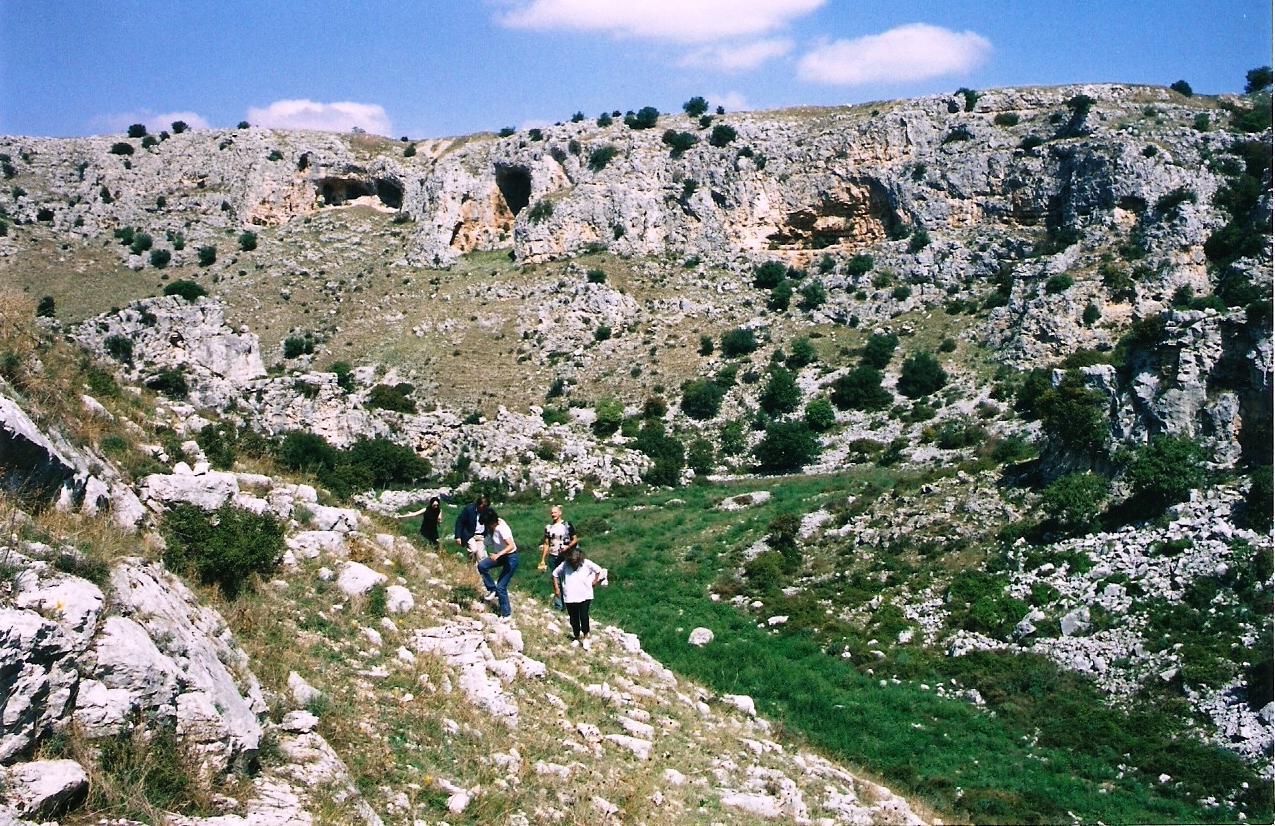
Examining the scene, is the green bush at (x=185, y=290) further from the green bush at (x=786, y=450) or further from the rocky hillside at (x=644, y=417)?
the green bush at (x=786, y=450)

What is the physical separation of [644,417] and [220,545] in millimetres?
39388

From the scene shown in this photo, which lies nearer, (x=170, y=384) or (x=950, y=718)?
(x=950, y=718)

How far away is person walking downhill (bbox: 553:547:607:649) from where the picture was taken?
12.0 m

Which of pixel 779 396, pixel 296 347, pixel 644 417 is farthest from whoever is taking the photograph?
pixel 296 347

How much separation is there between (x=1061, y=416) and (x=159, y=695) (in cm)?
2487

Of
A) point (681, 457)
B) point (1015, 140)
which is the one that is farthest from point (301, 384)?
point (1015, 140)

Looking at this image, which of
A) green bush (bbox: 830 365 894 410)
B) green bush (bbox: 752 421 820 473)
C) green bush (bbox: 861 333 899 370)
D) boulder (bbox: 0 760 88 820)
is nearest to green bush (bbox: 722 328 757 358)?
green bush (bbox: 861 333 899 370)

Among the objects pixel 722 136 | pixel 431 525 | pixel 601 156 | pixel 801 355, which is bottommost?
pixel 431 525

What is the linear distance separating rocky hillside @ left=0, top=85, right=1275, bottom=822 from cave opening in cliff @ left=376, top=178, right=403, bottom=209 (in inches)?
20.4

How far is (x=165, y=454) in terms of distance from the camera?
11812mm

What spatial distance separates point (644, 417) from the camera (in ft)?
158

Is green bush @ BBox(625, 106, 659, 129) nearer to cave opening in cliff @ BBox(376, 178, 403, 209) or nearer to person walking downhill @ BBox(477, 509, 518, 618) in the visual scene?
cave opening in cliff @ BBox(376, 178, 403, 209)

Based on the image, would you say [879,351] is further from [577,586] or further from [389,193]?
[389,193]

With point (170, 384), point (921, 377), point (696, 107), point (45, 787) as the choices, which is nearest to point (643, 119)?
point (696, 107)
